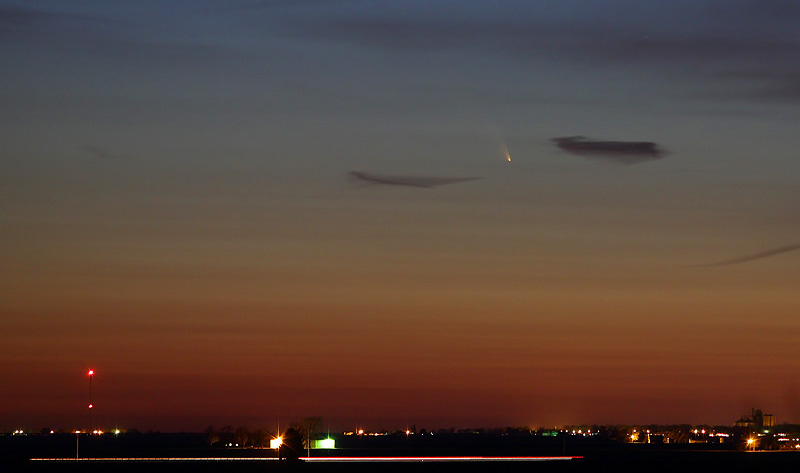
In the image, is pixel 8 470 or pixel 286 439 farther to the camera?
pixel 286 439

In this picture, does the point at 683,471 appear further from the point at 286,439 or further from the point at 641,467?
the point at 286,439

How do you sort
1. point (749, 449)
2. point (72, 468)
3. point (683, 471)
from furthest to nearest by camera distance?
point (749, 449)
point (72, 468)
point (683, 471)

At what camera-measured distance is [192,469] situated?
106 meters

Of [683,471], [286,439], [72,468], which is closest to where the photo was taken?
[683,471]

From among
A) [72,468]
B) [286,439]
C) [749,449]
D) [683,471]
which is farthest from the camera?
[749,449]

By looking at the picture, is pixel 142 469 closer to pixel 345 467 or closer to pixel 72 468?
pixel 72 468

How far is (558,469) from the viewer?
4158 inches

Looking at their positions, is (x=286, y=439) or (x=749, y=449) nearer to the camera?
(x=286, y=439)

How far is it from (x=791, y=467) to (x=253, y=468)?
2139 inches

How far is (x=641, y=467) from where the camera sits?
110562 mm

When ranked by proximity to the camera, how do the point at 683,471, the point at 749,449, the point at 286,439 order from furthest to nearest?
the point at 749,449
the point at 286,439
the point at 683,471

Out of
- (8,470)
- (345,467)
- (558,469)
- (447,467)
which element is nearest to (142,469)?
(8,470)

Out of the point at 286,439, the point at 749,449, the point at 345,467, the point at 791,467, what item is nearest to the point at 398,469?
the point at 345,467

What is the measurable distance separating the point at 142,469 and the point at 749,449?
115 m
